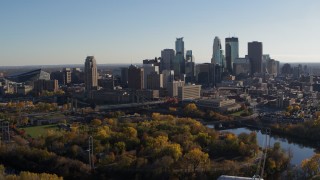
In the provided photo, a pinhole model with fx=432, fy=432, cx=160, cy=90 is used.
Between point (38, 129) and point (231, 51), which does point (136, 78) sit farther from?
point (231, 51)

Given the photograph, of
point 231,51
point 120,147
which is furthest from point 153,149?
point 231,51

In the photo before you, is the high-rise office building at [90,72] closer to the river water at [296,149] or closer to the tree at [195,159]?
the river water at [296,149]

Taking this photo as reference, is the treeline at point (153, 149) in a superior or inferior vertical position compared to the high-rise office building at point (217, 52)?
inferior

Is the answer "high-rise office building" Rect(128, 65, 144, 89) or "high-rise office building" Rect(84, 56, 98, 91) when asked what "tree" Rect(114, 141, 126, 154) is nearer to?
"high-rise office building" Rect(84, 56, 98, 91)

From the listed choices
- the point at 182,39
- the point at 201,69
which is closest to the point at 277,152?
the point at 201,69

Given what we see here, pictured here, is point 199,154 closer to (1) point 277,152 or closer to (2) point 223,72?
(1) point 277,152

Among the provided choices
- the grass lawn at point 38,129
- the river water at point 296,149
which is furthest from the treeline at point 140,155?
the grass lawn at point 38,129
